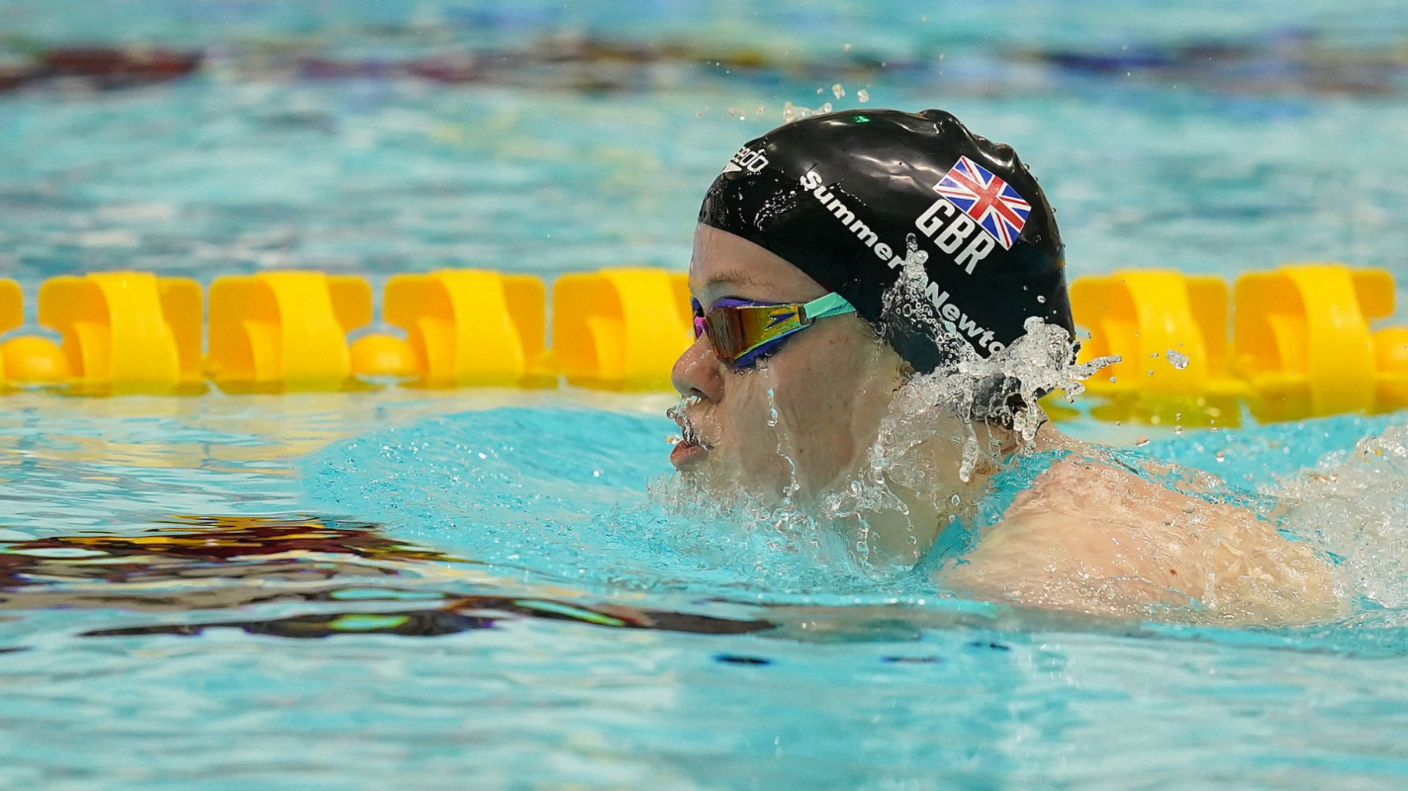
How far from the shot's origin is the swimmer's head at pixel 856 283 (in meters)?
2.43

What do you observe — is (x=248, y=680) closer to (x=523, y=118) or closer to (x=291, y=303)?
(x=291, y=303)

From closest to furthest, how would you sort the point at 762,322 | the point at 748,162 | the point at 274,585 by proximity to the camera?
the point at 274,585, the point at 762,322, the point at 748,162

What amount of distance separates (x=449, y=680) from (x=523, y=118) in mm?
7922

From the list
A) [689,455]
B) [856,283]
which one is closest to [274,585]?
[689,455]

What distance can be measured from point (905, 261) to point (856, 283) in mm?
86

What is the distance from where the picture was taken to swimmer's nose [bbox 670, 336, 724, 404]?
2527mm

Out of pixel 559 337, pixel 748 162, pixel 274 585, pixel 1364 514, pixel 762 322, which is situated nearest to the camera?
pixel 274 585

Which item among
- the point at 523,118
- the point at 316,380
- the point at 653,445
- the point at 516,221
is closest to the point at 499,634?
the point at 653,445

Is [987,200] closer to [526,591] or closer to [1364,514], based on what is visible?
[526,591]

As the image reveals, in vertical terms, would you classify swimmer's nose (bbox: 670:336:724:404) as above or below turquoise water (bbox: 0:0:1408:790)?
above

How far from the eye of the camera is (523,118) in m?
9.47

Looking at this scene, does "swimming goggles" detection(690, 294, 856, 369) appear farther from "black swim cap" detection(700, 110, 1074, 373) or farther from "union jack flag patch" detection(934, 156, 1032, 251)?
"union jack flag patch" detection(934, 156, 1032, 251)

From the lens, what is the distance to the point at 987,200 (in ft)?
8.05

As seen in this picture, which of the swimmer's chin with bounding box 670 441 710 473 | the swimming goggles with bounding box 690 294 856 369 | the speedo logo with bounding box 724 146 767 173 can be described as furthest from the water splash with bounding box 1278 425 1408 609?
the speedo logo with bounding box 724 146 767 173
